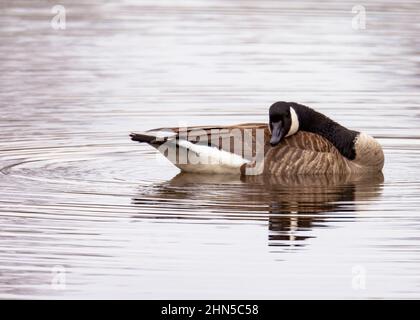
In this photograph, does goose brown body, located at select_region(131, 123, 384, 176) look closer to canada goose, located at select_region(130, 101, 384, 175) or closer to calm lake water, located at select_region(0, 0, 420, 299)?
canada goose, located at select_region(130, 101, 384, 175)

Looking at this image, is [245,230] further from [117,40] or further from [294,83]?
[117,40]

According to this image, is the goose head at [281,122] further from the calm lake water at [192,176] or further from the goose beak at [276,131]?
the calm lake water at [192,176]

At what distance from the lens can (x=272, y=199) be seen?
49.4 feet

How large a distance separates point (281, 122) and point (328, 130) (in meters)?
0.88

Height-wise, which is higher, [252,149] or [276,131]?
[276,131]

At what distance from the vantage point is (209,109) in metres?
20.8

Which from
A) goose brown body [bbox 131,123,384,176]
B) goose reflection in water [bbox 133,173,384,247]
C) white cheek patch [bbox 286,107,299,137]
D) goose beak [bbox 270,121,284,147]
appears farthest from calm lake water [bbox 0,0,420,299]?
white cheek patch [bbox 286,107,299,137]

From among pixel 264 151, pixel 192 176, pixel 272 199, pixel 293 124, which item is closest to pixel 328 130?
pixel 293 124

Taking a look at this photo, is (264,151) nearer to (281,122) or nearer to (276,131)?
(276,131)

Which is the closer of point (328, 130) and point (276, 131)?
point (276, 131)

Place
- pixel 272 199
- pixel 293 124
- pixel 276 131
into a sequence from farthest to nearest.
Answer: pixel 293 124
pixel 276 131
pixel 272 199

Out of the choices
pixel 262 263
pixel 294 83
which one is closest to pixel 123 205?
pixel 262 263

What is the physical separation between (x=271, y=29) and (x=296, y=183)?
45.4 ft

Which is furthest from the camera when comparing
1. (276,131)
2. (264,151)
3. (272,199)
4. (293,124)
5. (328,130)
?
(328,130)
